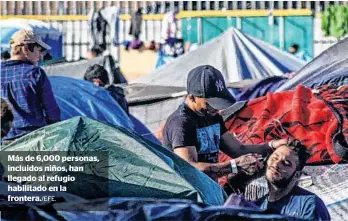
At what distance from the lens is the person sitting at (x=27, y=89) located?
5484 millimetres

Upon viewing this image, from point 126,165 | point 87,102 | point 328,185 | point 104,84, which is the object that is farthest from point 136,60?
point 126,165

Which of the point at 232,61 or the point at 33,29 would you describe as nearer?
the point at 232,61

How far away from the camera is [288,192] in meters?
4.21

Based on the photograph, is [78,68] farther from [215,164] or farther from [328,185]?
[215,164]

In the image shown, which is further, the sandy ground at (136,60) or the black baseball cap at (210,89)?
the sandy ground at (136,60)

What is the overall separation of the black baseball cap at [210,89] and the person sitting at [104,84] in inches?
99.2

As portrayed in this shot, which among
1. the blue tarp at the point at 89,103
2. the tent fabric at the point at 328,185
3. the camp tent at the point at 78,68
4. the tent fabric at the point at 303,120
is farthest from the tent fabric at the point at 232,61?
the tent fabric at the point at 328,185

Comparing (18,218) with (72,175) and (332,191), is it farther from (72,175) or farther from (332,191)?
(332,191)

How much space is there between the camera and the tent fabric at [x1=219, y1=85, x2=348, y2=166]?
16.5 ft

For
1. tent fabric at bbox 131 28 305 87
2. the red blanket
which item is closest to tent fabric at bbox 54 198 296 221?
the red blanket

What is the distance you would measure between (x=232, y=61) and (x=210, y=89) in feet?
14.0

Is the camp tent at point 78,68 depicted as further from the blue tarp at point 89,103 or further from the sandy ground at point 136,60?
the sandy ground at point 136,60

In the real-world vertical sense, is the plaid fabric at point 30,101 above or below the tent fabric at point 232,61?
above

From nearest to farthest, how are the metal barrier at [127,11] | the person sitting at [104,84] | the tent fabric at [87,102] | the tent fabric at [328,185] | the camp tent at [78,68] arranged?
the tent fabric at [328,185] → the tent fabric at [87,102] → the person sitting at [104,84] → the camp tent at [78,68] → the metal barrier at [127,11]
